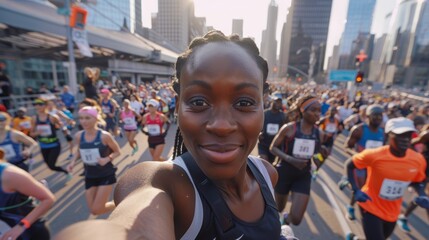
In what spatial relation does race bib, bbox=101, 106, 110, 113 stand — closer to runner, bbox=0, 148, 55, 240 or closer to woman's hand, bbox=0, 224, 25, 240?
runner, bbox=0, 148, 55, 240

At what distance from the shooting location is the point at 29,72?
1944cm

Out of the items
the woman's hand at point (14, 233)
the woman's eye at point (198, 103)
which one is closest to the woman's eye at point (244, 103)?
the woman's eye at point (198, 103)

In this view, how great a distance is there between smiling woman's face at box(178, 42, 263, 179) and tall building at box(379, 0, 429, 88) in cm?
8775

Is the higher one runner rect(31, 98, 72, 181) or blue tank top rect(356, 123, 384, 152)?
blue tank top rect(356, 123, 384, 152)

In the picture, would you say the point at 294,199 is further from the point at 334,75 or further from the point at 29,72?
the point at 334,75

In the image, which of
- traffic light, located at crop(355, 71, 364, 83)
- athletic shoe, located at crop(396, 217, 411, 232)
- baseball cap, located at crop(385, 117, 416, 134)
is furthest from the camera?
traffic light, located at crop(355, 71, 364, 83)

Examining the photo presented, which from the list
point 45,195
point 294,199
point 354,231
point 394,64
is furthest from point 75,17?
point 394,64

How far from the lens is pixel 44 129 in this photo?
487 centimetres

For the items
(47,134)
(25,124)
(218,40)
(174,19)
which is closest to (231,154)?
(218,40)

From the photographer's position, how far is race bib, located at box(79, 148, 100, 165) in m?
3.47

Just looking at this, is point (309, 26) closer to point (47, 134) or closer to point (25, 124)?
point (47, 134)

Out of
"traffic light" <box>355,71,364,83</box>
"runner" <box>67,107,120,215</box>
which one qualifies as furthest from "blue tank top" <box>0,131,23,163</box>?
"traffic light" <box>355,71,364,83</box>

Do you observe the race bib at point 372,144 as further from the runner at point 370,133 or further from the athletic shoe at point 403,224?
the athletic shoe at point 403,224

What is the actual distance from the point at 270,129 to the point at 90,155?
12.0ft
